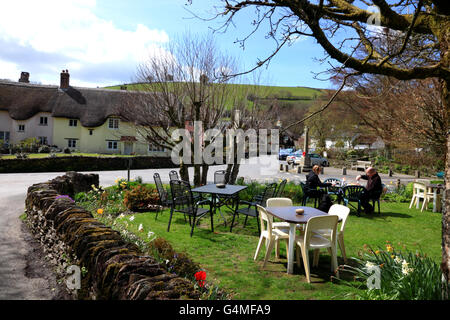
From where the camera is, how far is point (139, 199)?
379 inches

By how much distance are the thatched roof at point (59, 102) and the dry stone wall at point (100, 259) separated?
32.6 m

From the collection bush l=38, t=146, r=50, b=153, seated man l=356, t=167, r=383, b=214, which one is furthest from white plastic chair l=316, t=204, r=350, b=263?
bush l=38, t=146, r=50, b=153

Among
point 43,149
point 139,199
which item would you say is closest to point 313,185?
point 139,199

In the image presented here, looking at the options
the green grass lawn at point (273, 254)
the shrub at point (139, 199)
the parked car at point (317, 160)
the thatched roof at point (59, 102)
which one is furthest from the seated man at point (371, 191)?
the thatched roof at point (59, 102)

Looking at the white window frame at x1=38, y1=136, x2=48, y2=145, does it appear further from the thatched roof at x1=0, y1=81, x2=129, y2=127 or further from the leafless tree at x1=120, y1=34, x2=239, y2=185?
the leafless tree at x1=120, y1=34, x2=239, y2=185

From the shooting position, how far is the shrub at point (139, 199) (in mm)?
9586

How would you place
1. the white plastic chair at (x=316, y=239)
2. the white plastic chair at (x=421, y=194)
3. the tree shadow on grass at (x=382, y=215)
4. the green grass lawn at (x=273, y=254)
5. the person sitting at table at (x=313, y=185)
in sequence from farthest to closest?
the white plastic chair at (x=421, y=194)
the person sitting at table at (x=313, y=185)
the tree shadow on grass at (x=382, y=215)
the white plastic chair at (x=316, y=239)
the green grass lawn at (x=273, y=254)

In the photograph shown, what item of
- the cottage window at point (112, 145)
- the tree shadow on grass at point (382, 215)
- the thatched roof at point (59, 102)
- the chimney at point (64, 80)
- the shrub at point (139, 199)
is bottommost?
the tree shadow on grass at point (382, 215)

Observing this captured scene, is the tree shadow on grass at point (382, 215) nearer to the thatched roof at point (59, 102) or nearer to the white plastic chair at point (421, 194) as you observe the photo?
the white plastic chair at point (421, 194)

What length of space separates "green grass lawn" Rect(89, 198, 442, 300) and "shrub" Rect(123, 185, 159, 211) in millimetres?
514

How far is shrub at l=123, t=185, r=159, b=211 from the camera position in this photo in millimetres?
9586

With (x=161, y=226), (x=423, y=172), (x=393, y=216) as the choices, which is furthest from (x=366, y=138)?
(x=161, y=226)

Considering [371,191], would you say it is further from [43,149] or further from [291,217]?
[43,149]
